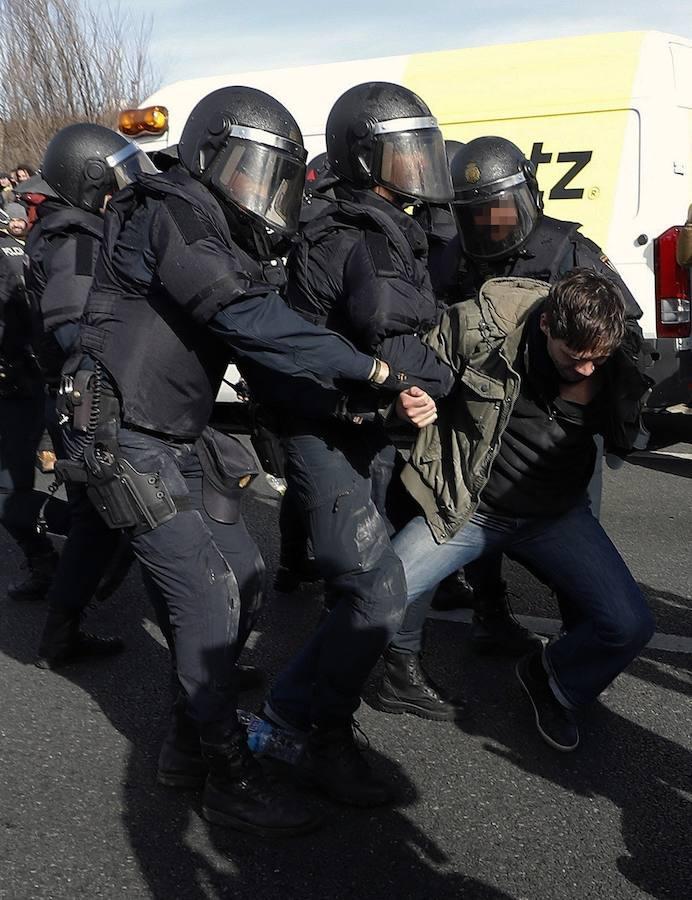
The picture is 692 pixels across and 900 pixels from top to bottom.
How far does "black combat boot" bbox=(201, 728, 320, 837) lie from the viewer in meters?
2.87

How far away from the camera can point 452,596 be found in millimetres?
4527

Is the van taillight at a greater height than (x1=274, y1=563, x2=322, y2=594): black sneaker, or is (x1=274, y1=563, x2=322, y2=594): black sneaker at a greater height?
the van taillight

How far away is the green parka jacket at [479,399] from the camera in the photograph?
121 inches

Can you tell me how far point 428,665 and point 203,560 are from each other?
134cm

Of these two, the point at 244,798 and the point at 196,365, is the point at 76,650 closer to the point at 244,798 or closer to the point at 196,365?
the point at 244,798

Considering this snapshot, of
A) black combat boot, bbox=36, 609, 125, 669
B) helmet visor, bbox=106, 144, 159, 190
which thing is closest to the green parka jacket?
black combat boot, bbox=36, 609, 125, 669

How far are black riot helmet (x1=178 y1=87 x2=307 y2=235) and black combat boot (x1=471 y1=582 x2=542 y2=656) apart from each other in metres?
1.76

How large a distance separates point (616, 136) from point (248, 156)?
414 cm

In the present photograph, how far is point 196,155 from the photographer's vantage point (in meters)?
2.82

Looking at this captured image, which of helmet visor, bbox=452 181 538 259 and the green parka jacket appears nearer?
the green parka jacket

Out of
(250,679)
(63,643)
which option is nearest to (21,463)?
(63,643)

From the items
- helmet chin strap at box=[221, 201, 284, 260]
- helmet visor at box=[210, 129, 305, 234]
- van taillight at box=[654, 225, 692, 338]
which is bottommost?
van taillight at box=[654, 225, 692, 338]

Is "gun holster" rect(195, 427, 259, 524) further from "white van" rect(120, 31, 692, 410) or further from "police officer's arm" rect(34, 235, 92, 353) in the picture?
"white van" rect(120, 31, 692, 410)

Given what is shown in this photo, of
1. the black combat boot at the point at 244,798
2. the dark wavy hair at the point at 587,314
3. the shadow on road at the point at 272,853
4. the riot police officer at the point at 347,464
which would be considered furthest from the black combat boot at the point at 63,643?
the dark wavy hair at the point at 587,314
